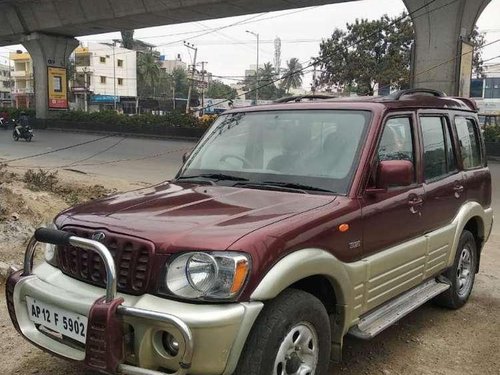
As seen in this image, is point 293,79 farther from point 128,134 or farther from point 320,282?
point 320,282

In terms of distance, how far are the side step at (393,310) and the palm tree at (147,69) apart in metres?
83.1

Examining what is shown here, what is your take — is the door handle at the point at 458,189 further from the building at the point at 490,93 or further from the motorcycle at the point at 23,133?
the building at the point at 490,93

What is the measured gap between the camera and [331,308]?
3141mm

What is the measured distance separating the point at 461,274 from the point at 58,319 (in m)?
3.66

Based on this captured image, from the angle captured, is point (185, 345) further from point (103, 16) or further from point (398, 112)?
point (103, 16)

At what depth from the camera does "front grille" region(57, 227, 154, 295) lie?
8.30ft

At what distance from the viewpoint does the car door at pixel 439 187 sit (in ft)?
13.3

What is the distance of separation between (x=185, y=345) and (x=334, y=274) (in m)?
1.03

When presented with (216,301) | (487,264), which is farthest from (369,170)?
(487,264)

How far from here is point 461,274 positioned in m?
4.88

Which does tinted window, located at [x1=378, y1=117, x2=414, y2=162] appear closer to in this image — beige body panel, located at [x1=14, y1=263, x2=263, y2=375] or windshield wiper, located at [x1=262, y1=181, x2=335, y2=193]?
windshield wiper, located at [x1=262, y1=181, x2=335, y2=193]

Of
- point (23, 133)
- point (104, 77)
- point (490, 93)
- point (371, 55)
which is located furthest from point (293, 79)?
point (23, 133)

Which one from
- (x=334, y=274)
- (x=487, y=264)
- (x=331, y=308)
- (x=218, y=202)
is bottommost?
(x=487, y=264)

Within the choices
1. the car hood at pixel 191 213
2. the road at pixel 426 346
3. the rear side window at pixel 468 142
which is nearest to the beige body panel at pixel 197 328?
the car hood at pixel 191 213
